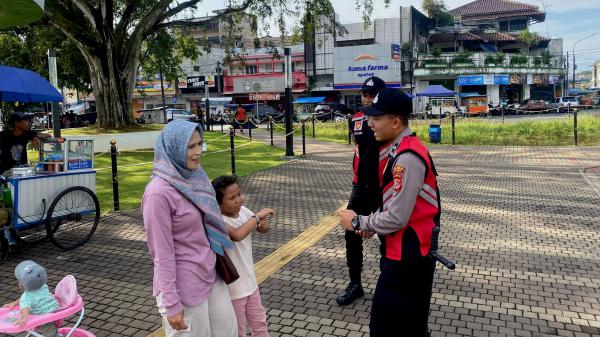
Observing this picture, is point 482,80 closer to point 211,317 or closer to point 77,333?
point 77,333

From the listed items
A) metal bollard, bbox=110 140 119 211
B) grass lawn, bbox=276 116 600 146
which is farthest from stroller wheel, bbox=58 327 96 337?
grass lawn, bbox=276 116 600 146

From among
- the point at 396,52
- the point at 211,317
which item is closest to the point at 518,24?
the point at 396,52

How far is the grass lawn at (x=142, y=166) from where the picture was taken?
990 centimetres

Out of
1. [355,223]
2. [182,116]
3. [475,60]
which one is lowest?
[355,223]

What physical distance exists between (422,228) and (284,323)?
6.30 ft

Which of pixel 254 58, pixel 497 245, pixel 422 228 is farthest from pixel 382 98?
pixel 254 58

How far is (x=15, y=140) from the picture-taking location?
23.3 feet

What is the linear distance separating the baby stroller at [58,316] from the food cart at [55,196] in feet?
9.31

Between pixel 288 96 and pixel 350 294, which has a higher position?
pixel 288 96

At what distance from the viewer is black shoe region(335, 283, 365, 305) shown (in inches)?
180

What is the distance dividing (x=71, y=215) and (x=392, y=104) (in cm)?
505

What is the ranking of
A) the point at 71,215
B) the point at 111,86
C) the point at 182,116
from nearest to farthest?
the point at 71,215
the point at 111,86
the point at 182,116

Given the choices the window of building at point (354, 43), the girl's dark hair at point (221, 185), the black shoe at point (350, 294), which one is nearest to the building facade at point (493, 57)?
the window of building at point (354, 43)

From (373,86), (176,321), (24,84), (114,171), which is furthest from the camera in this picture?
(114,171)
